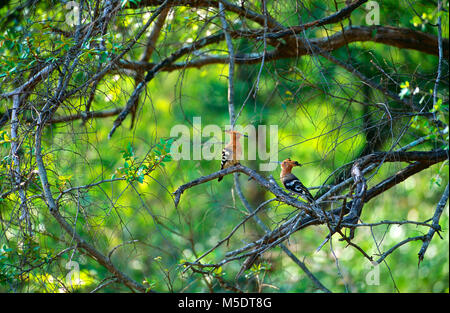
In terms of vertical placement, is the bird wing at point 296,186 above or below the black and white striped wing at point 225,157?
below

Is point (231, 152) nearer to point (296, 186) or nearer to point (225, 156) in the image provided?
point (225, 156)

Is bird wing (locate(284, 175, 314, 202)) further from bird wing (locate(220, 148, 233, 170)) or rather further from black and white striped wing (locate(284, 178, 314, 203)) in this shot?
bird wing (locate(220, 148, 233, 170))

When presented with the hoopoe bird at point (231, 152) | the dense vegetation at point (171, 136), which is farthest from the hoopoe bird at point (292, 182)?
the hoopoe bird at point (231, 152)

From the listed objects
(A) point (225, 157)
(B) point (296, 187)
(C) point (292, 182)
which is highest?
(A) point (225, 157)

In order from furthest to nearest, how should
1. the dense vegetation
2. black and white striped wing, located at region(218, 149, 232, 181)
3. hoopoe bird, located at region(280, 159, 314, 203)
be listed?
1. black and white striped wing, located at region(218, 149, 232, 181)
2. hoopoe bird, located at region(280, 159, 314, 203)
3. the dense vegetation

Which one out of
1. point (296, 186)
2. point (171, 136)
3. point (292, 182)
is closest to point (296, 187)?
point (296, 186)

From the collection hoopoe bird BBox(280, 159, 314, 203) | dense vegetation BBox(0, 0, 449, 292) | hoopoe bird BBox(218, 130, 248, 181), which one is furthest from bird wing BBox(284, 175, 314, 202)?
hoopoe bird BBox(218, 130, 248, 181)

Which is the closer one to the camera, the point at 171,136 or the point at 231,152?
the point at 171,136

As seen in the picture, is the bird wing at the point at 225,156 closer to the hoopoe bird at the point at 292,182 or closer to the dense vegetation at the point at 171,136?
the dense vegetation at the point at 171,136

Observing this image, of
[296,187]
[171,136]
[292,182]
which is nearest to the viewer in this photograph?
[171,136]

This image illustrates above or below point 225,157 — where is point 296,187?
below

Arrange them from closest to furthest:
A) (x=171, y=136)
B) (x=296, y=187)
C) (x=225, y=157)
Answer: (x=171, y=136) → (x=296, y=187) → (x=225, y=157)

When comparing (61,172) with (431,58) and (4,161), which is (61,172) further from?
(431,58)

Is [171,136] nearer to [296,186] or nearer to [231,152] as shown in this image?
[296,186]
